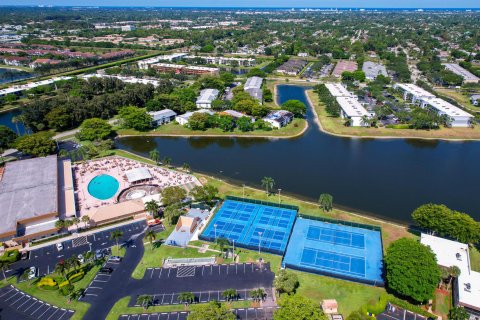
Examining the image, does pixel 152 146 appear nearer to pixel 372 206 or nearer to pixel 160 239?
pixel 160 239

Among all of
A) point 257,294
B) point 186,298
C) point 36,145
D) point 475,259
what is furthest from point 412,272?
point 36,145

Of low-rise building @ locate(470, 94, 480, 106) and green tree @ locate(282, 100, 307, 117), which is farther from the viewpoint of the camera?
low-rise building @ locate(470, 94, 480, 106)

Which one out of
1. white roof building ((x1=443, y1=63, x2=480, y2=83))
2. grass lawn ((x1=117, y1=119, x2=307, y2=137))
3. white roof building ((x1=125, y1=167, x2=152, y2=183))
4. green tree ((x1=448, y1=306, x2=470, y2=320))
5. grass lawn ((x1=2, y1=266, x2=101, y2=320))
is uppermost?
white roof building ((x1=443, y1=63, x2=480, y2=83))

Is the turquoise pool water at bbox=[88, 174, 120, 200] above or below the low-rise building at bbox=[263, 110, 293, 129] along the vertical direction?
below

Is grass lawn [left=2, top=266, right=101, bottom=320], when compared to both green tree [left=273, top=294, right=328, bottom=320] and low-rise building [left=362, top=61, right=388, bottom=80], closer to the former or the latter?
green tree [left=273, top=294, right=328, bottom=320]

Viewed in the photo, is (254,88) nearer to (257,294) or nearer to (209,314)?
(257,294)

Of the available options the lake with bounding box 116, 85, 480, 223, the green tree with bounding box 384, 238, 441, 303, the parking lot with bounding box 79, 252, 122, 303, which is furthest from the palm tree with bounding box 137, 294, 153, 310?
the lake with bounding box 116, 85, 480, 223
